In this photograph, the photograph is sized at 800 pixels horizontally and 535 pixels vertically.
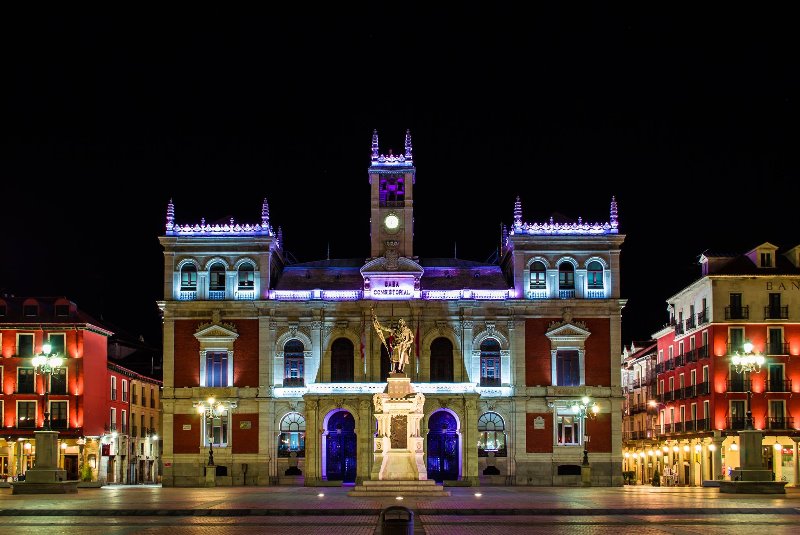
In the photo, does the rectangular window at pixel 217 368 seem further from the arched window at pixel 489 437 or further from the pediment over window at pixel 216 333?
the arched window at pixel 489 437

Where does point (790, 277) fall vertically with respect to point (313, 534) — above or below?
above

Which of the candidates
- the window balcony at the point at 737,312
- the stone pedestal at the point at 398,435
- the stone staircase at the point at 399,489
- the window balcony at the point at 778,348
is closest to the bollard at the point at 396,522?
the stone staircase at the point at 399,489

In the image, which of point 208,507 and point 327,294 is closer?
point 208,507

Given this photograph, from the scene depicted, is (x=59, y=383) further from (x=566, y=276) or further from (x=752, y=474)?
(x=752, y=474)

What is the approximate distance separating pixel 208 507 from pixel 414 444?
15358mm

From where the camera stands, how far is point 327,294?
73.9 metres

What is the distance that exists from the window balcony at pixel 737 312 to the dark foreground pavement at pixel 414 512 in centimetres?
2964

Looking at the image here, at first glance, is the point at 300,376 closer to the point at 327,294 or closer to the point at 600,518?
the point at 327,294

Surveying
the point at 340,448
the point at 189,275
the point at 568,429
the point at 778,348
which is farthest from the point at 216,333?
the point at 778,348

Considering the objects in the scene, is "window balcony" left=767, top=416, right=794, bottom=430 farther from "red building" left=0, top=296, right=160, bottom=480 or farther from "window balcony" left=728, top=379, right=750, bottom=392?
"red building" left=0, top=296, right=160, bottom=480

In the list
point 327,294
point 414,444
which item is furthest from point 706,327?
point 414,444

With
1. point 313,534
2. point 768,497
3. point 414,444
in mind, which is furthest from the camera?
point 414,444

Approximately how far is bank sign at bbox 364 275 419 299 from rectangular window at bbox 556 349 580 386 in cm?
970

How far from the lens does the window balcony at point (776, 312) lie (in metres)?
73.8
